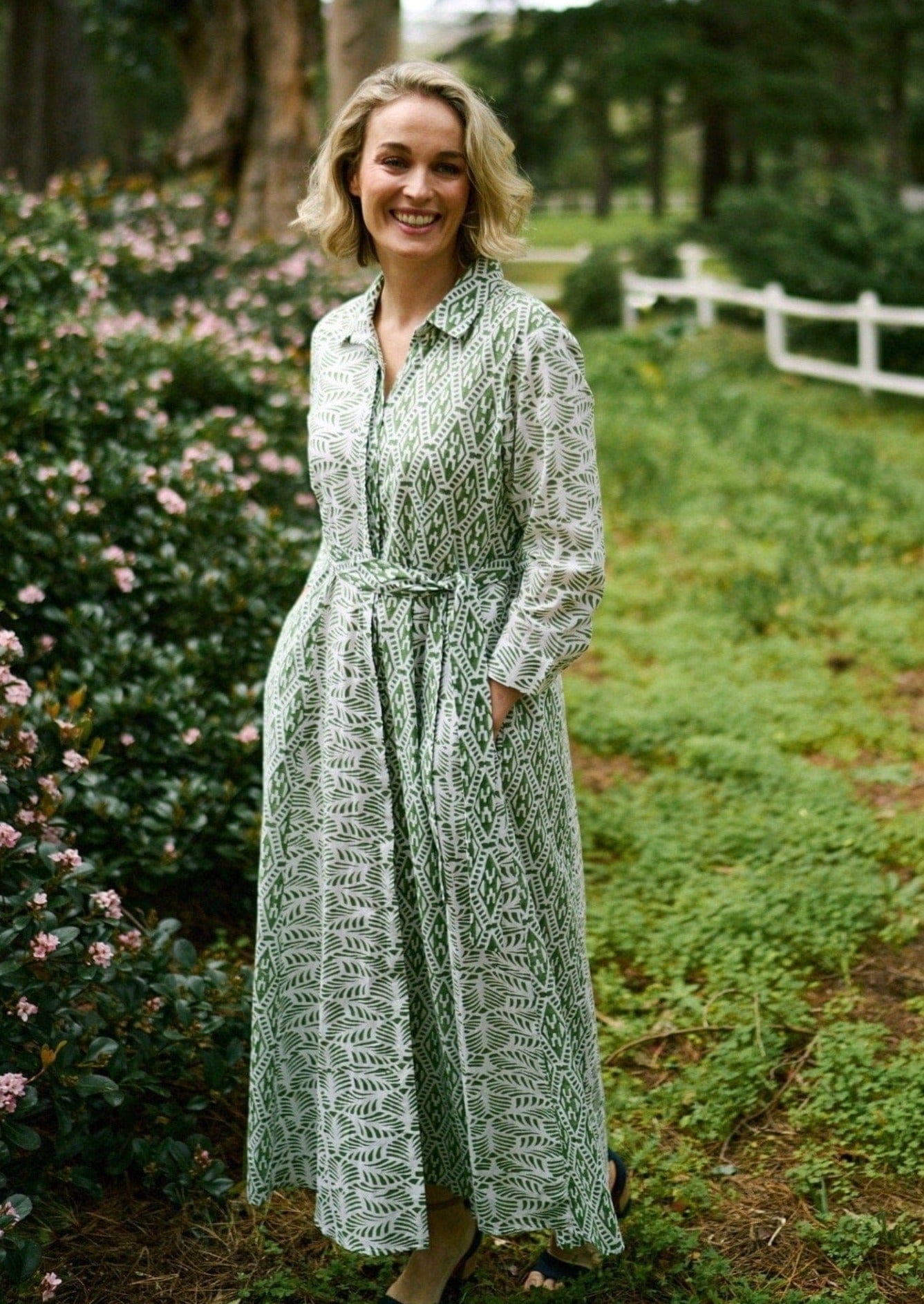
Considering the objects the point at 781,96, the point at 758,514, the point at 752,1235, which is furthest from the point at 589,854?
the point at 781,96

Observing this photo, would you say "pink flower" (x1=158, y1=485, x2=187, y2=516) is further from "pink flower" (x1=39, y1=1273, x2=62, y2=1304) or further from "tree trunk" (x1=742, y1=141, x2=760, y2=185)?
"tree trunk" (x1=742, y1=141, x2=760, y2=185)

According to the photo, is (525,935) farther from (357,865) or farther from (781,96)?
(781,96)

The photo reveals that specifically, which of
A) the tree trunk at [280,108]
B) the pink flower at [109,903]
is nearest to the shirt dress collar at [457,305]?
the pink flower at [109,903]

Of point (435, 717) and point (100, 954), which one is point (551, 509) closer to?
point (435, 717)

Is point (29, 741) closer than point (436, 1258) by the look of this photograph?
No

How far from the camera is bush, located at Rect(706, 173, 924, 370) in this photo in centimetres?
1222

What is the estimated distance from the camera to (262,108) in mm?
8656

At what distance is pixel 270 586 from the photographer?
4180 mm

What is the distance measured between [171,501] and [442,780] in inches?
75.6

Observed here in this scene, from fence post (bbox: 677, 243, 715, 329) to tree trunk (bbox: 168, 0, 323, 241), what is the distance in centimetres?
681

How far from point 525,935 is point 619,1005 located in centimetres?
136

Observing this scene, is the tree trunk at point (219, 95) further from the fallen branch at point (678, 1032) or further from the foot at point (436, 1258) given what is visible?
the foot at point (436, 1258)

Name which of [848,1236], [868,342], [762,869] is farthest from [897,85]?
[848,1236]

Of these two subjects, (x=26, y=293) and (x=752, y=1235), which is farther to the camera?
(x=26, y=293)
